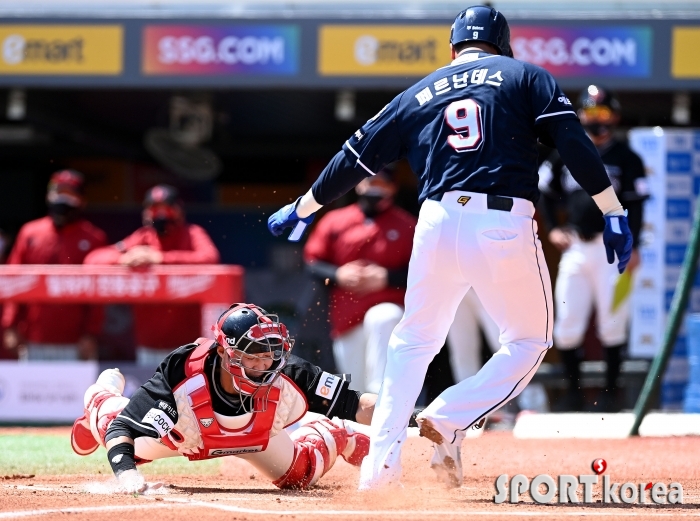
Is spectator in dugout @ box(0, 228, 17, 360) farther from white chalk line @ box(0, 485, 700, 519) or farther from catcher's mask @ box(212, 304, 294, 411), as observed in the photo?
white chalk line @ box(0, 485, 700, 519)

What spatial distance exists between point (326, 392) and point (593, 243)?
3.82m

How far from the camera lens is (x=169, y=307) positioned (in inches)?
346

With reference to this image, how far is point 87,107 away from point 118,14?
1587mm

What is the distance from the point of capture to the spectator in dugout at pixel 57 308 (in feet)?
29.7

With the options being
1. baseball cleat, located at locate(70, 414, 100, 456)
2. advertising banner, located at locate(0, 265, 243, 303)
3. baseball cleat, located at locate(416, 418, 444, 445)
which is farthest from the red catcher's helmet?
advertising banner, located at locate(0, 265, 243, 303)

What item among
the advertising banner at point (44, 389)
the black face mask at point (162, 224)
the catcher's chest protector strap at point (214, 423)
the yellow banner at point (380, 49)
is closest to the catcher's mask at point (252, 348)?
the catcher's chest protector strap at point (214, 423)

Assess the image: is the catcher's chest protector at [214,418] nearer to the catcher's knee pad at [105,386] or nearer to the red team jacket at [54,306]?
the catcher's knee pad at [105,386]

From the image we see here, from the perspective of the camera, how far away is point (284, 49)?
10.1 metres

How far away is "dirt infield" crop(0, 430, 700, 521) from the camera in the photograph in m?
3.96

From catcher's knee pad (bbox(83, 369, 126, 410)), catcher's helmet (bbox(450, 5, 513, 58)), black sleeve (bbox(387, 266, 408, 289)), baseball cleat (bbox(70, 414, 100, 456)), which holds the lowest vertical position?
baseball cleat (bbox(70, 414, 100, 456))

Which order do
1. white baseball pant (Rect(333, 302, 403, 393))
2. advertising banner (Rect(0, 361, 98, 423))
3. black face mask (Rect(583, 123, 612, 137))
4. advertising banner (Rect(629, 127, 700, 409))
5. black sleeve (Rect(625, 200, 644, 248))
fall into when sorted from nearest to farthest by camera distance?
white baseball pant (Rect(333, 302, 403, 393))
black sleeve (Rect(625, 200, 644, 248))
black face mask (Rect(583, 123, 612, 137))
advertising banner (Rect(0, 361, 98, 423))
advertising banner (Rect(629, 127, 700, 409))

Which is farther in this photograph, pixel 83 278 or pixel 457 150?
pixel 83 278

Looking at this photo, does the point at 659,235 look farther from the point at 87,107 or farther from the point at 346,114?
the point at 87,107

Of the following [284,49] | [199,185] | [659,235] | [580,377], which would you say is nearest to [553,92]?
[580,377]
